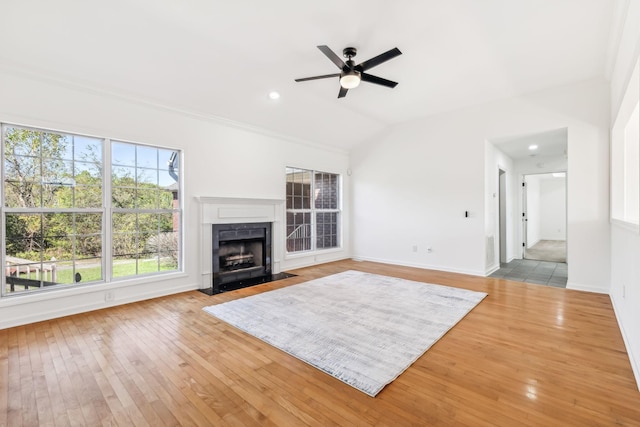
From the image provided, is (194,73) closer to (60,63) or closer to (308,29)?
(60,63)

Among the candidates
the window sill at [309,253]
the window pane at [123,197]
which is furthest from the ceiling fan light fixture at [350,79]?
the window sill at [309,253]

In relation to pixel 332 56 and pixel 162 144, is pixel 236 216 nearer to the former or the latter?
pixel 162 144

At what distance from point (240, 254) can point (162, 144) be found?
2.20 metres

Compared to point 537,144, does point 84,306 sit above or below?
below

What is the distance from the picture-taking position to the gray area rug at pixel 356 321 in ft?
7.55

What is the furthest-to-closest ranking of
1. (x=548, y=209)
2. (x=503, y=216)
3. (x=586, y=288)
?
(x=548, y=209) → (x=503, y=216) → (x=586, y=288)

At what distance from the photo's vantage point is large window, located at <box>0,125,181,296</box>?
10.4ft

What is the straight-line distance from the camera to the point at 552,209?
446 inches

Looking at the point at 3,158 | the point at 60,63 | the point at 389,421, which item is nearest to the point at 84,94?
the point at 60,63

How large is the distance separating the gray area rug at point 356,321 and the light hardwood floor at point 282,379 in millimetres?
112

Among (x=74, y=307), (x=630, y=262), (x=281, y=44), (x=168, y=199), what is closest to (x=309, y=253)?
(x=168, y=199)

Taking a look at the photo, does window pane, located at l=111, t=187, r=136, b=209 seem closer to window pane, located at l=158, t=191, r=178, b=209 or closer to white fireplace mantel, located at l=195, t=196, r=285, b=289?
window pane, located at l=158, t=191, r=178, b=209

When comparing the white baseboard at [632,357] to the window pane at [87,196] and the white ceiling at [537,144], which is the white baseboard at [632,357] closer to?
the white ceiling at [537,144]

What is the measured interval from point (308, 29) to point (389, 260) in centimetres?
479
